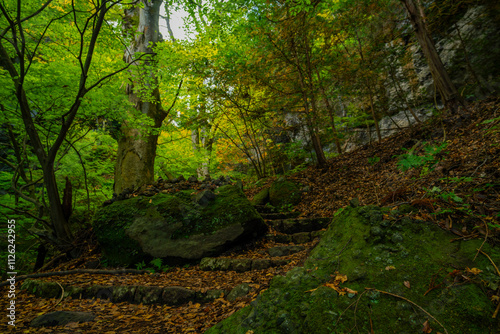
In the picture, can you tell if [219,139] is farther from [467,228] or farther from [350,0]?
[467,228]

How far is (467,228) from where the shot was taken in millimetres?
1839

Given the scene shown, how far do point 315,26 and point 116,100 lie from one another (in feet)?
20.8

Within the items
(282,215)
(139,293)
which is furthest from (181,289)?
(282,215)

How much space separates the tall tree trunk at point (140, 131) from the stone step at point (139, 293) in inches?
132

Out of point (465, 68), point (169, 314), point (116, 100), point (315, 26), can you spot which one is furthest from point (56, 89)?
point (465, 68)

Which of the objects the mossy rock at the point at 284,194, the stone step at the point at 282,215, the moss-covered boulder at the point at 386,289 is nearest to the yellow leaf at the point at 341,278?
the moss-covered boulder at the point at 386,289

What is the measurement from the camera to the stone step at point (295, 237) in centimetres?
453

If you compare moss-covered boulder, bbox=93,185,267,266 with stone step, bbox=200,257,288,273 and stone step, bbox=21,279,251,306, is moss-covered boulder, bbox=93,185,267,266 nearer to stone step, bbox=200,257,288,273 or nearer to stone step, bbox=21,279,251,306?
stone step, bbox=200,257,288,273

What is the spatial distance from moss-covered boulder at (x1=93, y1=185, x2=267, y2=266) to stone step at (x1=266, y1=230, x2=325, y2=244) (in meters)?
0.34

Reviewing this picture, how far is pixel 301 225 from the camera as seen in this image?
510 cm

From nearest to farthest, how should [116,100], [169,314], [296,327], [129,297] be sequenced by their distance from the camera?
[296,327] < [169,314] < [129,297] < [116,100]

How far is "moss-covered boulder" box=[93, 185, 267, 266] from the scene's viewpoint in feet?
14.1

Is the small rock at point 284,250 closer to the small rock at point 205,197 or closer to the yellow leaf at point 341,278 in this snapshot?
the small rock at point 205,197

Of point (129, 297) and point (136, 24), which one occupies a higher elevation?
point (136, 24)
